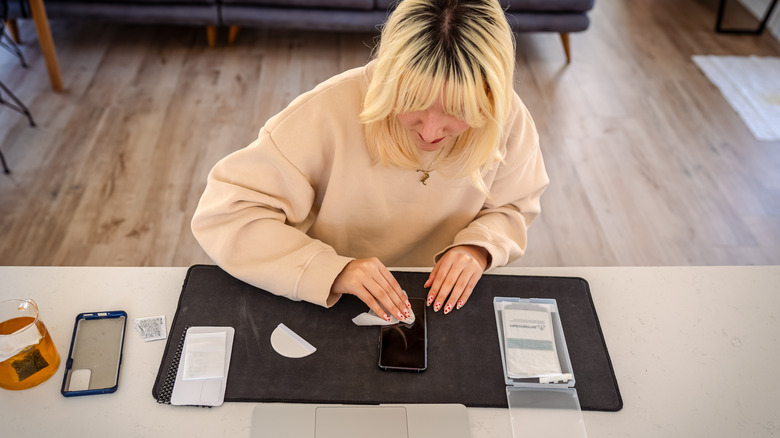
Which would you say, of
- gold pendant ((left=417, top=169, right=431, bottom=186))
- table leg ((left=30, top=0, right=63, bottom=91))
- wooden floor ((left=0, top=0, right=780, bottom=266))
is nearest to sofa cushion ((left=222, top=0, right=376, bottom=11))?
wooden floor ((left=0, top=0, right=780, bottom=266))

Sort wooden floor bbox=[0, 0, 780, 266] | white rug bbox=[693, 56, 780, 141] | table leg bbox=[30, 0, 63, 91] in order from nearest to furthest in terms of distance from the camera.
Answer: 1. wooden floor bbox=[0, 0, 780, 266]
2. table leg bbox=[30, 0, 63, 91]
3. white rug bbox=[693, 56, 780, 141]

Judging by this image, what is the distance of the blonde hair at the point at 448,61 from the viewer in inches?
36.0

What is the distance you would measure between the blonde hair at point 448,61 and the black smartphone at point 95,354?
1.90 ft

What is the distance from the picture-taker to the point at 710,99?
3.23 meters

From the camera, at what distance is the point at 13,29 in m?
3.19

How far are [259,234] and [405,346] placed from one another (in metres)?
0.33

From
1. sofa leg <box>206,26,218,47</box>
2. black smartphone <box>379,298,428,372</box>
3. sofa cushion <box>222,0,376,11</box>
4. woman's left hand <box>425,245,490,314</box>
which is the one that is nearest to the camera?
black smartphone <box>379,298,428,372</box>

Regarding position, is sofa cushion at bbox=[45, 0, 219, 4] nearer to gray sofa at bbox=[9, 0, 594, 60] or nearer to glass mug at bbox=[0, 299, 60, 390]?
gray sofa at bbox=[9, 0, 594, 60]

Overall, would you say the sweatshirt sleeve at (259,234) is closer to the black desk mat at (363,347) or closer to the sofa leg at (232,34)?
the black desk mat at (363,347)

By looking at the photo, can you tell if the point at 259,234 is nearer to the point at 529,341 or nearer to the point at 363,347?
the point at 363,347

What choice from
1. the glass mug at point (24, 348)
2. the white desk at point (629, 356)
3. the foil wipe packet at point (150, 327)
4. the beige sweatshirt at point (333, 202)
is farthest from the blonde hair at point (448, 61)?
the glass mug at point (24, 348)

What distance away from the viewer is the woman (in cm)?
93

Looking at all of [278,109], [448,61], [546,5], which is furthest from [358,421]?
[546,5]

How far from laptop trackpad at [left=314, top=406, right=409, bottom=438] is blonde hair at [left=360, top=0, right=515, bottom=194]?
47 centimetres
